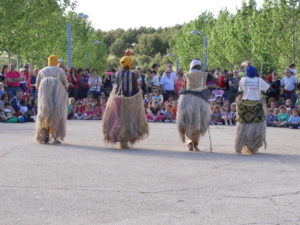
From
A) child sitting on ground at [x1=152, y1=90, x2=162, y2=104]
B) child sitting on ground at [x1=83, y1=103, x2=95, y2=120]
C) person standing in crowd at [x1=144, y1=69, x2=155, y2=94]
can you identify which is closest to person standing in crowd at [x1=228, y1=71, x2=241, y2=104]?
child sitting on ground at [x1=152, y1=90, x2=162, y2=104]

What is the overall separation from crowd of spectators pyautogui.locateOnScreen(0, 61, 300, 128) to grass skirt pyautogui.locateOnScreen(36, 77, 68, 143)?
847 centimetres

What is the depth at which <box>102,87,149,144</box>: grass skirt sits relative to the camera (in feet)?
48.1

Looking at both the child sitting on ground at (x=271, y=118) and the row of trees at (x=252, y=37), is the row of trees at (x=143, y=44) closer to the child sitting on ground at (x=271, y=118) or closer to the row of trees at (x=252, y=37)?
the row of trees at (x=252, y=37)

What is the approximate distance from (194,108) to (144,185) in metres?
4.89

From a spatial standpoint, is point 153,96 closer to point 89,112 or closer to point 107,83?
point 107,83

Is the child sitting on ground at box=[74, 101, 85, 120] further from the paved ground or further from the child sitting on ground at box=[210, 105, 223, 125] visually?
the paved ground

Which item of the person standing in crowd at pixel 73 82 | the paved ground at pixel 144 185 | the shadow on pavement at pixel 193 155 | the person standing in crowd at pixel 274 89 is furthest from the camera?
the person standing in crowd at pixel 73 82

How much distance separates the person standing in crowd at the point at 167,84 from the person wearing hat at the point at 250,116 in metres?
12.9

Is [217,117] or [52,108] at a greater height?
[52,108]

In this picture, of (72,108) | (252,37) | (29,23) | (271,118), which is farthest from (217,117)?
(252,37)

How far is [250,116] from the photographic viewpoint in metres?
14.6

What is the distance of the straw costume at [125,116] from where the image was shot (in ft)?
48.2

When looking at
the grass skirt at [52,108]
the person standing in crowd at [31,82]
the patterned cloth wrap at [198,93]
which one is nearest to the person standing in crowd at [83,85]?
the person standing in crowd at [31,82]

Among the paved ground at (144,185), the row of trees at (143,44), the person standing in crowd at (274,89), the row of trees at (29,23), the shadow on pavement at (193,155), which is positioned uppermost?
the row of trees at (143,44)
